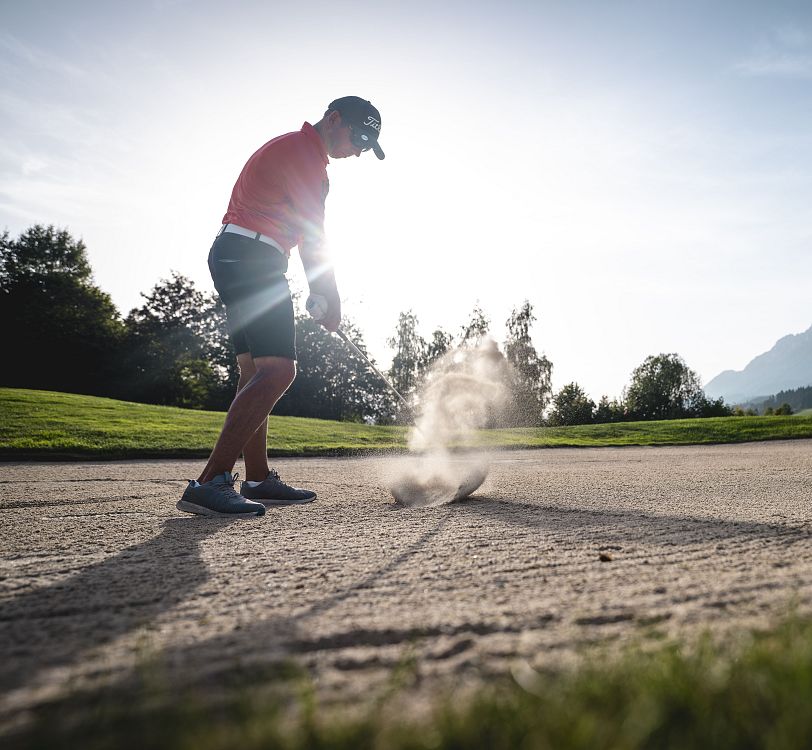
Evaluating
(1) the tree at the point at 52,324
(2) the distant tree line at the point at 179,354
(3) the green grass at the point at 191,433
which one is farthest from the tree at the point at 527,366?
(1) the tree at the point at 52,324

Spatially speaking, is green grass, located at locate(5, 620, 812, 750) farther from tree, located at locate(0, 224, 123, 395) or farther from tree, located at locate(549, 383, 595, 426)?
tree, located at locate(0, 224, 123, 395)

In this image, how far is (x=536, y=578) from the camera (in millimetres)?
2150

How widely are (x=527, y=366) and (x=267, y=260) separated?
40.5 meters

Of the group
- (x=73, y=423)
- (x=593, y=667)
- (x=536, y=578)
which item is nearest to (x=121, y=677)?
(x=593, y=667)

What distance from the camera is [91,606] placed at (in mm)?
1881

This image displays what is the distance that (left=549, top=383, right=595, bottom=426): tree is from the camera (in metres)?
41.1

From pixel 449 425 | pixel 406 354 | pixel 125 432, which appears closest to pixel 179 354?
pixel 406 354

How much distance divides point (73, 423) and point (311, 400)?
105ft

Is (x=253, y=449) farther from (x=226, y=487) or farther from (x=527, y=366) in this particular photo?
(x=527, y=366)

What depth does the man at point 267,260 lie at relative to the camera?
3.89 meters

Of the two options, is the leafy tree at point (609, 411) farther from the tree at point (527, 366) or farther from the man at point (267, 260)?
the man at point (267, 260)

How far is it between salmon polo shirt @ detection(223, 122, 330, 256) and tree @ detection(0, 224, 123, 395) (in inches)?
1549

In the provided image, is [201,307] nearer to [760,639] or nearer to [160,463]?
[160,463]

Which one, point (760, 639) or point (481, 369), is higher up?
point (481, 369)
